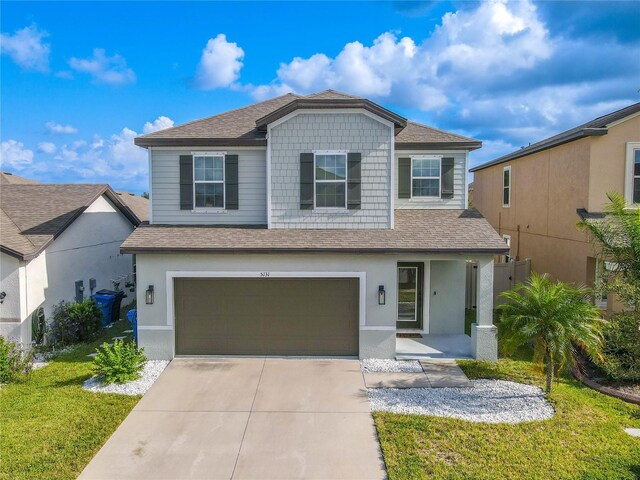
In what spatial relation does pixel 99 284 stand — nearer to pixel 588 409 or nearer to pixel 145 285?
pixel 145 285

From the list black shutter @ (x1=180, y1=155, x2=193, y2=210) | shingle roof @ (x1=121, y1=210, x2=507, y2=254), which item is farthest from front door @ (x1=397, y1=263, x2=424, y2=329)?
black shutter @ (x1=180, y1=155, x2=193, y2=210)

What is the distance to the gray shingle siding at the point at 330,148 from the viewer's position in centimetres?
1104

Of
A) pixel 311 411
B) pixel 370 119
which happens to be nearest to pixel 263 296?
pixel 311 411

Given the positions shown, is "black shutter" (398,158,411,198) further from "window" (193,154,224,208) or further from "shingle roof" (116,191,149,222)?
"shingle roof" (116,191,149,222)

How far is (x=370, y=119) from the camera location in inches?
434

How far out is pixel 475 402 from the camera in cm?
808

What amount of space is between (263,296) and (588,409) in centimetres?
725

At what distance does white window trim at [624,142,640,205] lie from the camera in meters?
12.0

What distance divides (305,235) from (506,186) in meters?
12.0

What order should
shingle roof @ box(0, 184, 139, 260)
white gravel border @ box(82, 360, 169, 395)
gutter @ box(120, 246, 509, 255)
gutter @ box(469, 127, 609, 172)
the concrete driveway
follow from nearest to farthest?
the concrete driveway < white gravel border @ box(82, 360, 169, 395) < gutter @ box(120, 246, 509, 255) < shingle roof @ box(0, 184, 139, 260) < gutter @ box(469, 127, 609, 172)

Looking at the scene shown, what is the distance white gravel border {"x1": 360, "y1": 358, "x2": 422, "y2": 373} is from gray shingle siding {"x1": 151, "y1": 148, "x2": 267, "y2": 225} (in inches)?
182

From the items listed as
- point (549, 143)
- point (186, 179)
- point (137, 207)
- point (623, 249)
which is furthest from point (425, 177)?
point (137, 207)

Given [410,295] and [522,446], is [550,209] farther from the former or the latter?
[522,446]

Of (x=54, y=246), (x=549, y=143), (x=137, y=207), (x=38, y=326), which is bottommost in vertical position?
(x=38, y=326)
